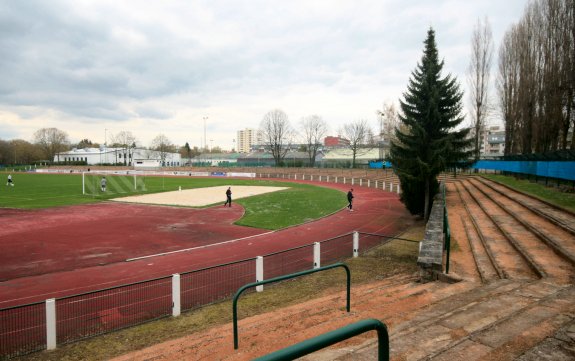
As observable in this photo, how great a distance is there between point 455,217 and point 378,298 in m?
11.4

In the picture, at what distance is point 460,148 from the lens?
2347 centimetres

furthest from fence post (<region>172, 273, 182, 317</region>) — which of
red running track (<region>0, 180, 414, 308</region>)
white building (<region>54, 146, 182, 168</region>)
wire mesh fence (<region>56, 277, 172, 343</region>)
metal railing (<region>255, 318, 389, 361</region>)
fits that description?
white building (<region>54, 146, 182, 168</region>)

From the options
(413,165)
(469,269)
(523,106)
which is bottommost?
(469,269)

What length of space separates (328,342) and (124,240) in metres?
18.0

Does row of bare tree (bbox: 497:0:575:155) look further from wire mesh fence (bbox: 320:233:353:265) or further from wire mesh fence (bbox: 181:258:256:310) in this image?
wire mesh fence (bbox: 181:258:256:310)

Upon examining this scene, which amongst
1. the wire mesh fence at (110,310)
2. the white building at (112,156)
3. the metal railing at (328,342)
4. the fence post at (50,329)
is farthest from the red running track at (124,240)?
the white building at (112,156)

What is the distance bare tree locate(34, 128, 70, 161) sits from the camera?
451ft

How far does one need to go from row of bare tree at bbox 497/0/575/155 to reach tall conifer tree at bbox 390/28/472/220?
7.94 metres

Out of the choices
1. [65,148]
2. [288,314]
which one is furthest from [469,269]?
[65,148]

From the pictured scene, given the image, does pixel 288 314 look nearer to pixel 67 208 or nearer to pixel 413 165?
pixel 413 165

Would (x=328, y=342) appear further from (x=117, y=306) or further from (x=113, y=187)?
(x=113, y=187)

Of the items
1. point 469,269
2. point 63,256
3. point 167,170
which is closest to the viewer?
point 469,269

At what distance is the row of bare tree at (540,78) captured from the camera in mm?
24266

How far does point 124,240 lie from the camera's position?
57.3 ft
